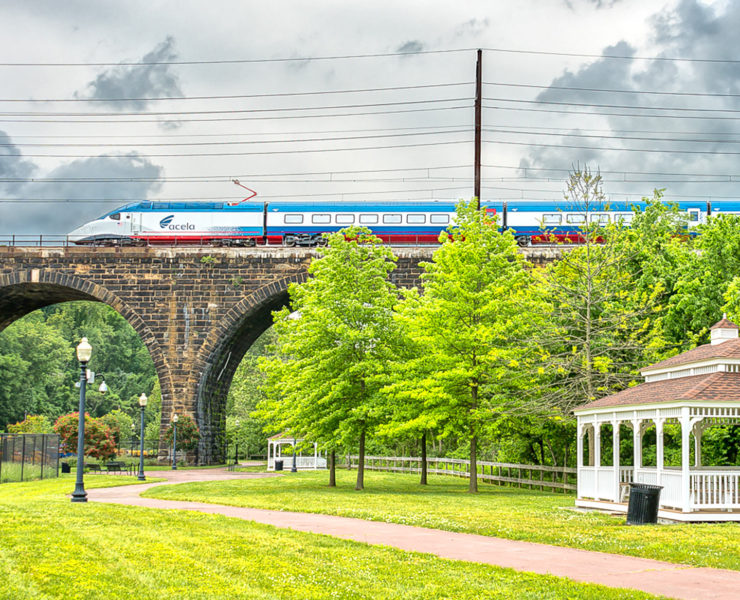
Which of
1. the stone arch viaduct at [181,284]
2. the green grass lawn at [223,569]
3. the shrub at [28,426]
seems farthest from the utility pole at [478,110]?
the shrub at [28,426]

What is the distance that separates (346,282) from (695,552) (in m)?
18.5

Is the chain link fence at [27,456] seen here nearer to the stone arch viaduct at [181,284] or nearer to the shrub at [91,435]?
the shrub at [91,435]

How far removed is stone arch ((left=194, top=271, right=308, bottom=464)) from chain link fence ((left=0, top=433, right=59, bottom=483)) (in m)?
7.88

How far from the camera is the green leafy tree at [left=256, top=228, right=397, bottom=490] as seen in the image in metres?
28.4

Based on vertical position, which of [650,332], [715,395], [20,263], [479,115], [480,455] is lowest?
[480,455]

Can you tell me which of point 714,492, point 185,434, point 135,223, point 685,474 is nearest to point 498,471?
point 185,434

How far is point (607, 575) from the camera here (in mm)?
10648

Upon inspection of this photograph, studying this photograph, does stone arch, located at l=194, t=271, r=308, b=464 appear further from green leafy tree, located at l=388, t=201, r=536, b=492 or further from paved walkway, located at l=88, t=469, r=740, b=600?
paved walkway, located at l=88, t=469, r=740, b=600

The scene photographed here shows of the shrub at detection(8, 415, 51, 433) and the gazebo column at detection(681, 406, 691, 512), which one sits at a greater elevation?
the gazebo column at detection(681, 406, 691, 512)

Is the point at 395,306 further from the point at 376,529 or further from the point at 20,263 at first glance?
the point at 20,263

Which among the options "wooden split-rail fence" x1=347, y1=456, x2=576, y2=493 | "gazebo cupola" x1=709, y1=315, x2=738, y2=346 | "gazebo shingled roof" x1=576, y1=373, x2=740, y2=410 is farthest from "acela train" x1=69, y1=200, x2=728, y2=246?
"gazebo shingled roof" x1=576, y1=373, x2=740, y2=410

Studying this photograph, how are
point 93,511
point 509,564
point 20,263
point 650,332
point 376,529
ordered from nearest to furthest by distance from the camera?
1. point 509,564
2. point 376,529
3. point 93,511
4. point 650,332
5. point 20,263


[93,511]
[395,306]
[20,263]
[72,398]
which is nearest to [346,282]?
[395,306]

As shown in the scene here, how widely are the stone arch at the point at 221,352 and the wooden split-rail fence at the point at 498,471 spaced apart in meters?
8.56
